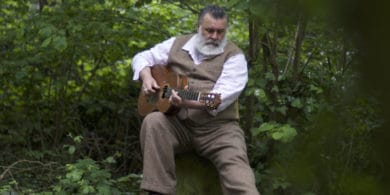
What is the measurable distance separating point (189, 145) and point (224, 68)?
51 centimetres

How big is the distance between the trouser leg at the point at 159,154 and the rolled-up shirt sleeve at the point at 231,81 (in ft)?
0.96

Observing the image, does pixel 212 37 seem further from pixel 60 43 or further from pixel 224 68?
pixel 60 43

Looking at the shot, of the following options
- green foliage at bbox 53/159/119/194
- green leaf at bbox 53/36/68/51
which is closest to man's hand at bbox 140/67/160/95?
green foliage at bbox 53/159/119/194

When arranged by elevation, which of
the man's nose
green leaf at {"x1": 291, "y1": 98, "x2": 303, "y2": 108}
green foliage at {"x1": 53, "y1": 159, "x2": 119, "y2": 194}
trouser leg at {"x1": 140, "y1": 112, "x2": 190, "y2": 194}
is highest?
the man's nose

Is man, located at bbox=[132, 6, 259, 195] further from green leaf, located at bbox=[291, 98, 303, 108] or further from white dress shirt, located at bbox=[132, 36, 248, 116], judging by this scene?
green leaf, located at bbox=[291, 98, 303, 108]

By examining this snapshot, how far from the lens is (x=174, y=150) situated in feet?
15.6

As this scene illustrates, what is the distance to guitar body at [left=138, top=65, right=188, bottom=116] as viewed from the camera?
15.3 feet

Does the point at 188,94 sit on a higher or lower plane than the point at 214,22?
lower

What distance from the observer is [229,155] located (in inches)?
182

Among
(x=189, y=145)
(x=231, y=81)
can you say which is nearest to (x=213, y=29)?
(x=231, y=81)

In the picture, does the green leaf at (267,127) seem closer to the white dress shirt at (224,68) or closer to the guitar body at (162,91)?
the white dress shirt at (224,68)

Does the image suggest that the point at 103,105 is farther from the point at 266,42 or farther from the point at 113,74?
the point at 266,42

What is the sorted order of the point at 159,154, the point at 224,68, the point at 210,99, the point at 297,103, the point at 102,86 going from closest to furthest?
the point at 210,99
the point at 159,154
the point at 224,68
the point at 297,103
the point at 102,86

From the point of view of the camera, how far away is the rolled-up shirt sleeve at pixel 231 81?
4.61 meters
